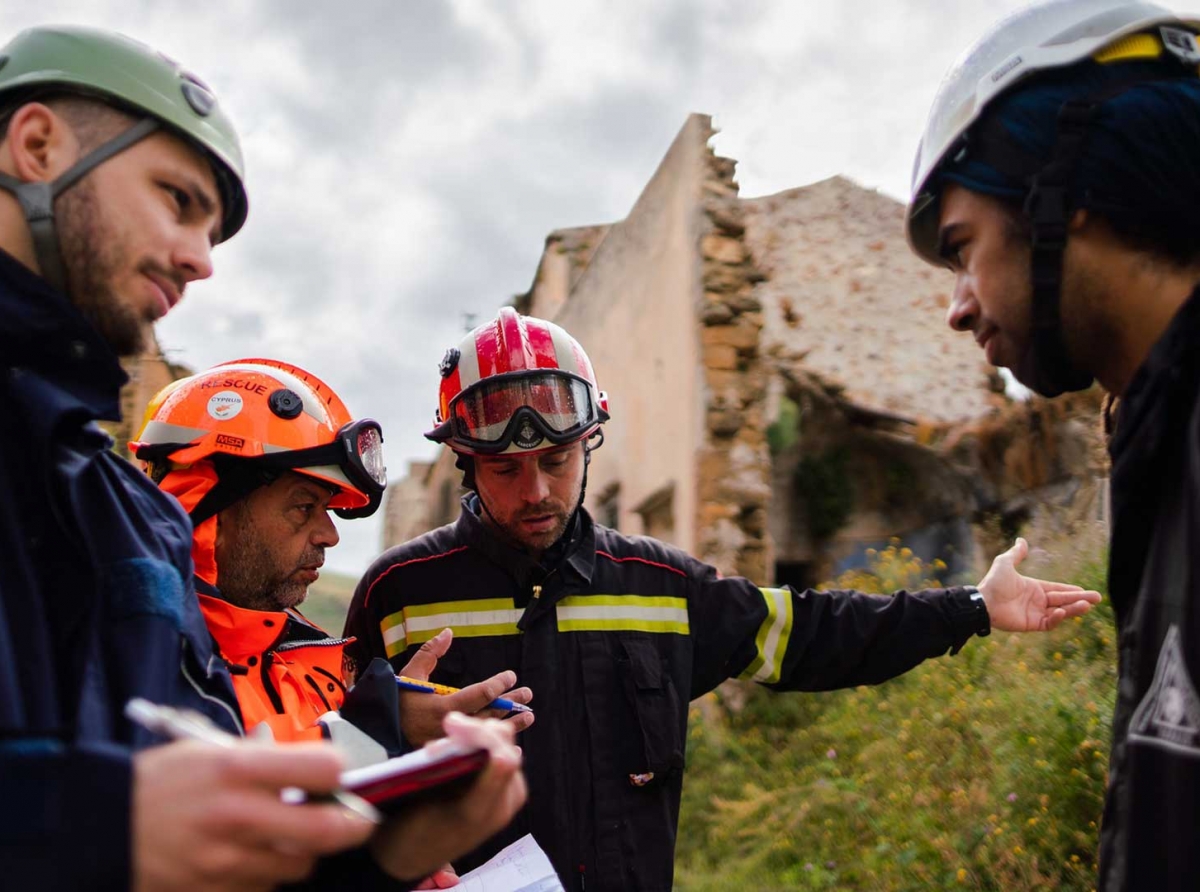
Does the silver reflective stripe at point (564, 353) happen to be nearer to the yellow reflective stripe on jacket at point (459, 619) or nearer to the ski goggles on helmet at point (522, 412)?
the ski goggles on helmet at point (522, 412)

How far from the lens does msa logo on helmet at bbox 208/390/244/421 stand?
2.89m

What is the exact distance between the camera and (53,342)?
1606 mm

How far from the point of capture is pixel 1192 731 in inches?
54.6

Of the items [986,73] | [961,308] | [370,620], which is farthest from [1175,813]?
[370,620]

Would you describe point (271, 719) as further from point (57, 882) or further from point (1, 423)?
point (57, 882)

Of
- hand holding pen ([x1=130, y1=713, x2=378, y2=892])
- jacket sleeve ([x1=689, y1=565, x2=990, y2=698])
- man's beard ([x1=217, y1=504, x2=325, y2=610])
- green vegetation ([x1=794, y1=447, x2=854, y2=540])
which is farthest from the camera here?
green vegetation ([x1=794, y1=447, x2=854, y2=540])

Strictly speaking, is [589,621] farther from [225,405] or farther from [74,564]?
[74,564]

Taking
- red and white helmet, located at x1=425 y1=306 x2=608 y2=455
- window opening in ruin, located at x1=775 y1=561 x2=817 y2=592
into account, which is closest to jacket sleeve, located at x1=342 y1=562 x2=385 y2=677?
red and white helmet, located at x1=425 y1=306 x2=608 y2=455

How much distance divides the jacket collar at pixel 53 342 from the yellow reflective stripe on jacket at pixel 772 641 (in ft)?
7.19

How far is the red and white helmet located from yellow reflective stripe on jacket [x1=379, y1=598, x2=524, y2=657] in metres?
0.52

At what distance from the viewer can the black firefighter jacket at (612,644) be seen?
291cm

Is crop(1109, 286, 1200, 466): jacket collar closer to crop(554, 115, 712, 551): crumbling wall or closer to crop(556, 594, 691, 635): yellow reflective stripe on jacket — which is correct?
crop(556, 594, 691, 635): yellow reflective stripe on jacket

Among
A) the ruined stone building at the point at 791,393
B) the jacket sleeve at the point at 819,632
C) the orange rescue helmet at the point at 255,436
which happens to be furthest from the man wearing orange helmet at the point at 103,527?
the ruined stone building at the point at 791,393

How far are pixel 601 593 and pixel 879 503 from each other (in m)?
12.3
